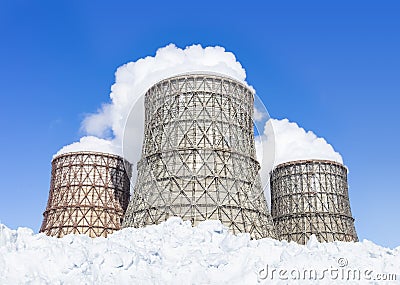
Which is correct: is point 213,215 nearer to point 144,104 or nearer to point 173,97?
point 173,97

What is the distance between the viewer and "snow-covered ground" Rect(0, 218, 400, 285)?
21.7m

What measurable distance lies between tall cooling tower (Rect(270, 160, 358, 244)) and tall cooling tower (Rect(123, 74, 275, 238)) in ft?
63.8

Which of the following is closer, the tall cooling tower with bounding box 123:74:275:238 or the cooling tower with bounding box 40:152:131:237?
the tall cooling tower with bounding box 123:74:275:238

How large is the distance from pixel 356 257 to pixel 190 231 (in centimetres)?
963

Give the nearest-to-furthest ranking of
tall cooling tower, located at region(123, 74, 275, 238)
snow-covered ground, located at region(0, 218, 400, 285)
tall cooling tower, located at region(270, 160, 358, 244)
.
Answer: snow-covered ground, located at region(0, 218, 400, 285)
tall cooling tower, located at region(123, 74, 275, 238)
tall cooling tower, located at region(270, 160, 358, 244)

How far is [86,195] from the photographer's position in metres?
55.4

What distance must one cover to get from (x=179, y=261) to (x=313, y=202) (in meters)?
39.0

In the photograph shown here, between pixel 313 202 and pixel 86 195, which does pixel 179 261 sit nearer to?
pixel 86 195

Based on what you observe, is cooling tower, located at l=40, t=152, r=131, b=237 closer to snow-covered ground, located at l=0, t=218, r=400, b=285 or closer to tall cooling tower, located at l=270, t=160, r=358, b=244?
tall cooling tower, located at l=270, t=160, r=358, b=244

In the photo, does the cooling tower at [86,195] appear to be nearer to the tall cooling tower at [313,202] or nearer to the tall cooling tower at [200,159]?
the tall cooling tower at [200,159]

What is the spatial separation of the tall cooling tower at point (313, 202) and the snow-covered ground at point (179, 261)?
31.3 metres

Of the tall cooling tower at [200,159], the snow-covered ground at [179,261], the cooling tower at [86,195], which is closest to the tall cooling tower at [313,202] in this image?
the tall cooling tower at [200,159]

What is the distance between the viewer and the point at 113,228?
55312 millimetres

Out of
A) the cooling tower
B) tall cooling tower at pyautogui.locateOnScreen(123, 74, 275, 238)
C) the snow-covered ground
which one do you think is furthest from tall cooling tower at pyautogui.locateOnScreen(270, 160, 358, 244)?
the snow-covered ground
